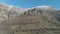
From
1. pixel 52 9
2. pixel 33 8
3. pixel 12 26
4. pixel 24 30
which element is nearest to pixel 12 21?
pixel 12 26

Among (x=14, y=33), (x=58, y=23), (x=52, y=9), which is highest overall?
(x=52, y=9)

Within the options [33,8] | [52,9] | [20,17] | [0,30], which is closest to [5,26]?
[0,30]

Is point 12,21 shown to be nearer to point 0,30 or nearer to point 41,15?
point 0,30

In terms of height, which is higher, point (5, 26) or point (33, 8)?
point (33, 8)

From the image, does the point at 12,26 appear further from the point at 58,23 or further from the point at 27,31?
the point at 58,23

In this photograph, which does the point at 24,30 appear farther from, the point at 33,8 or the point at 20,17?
the point at 33,8

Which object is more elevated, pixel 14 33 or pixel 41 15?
pixel 41 15
